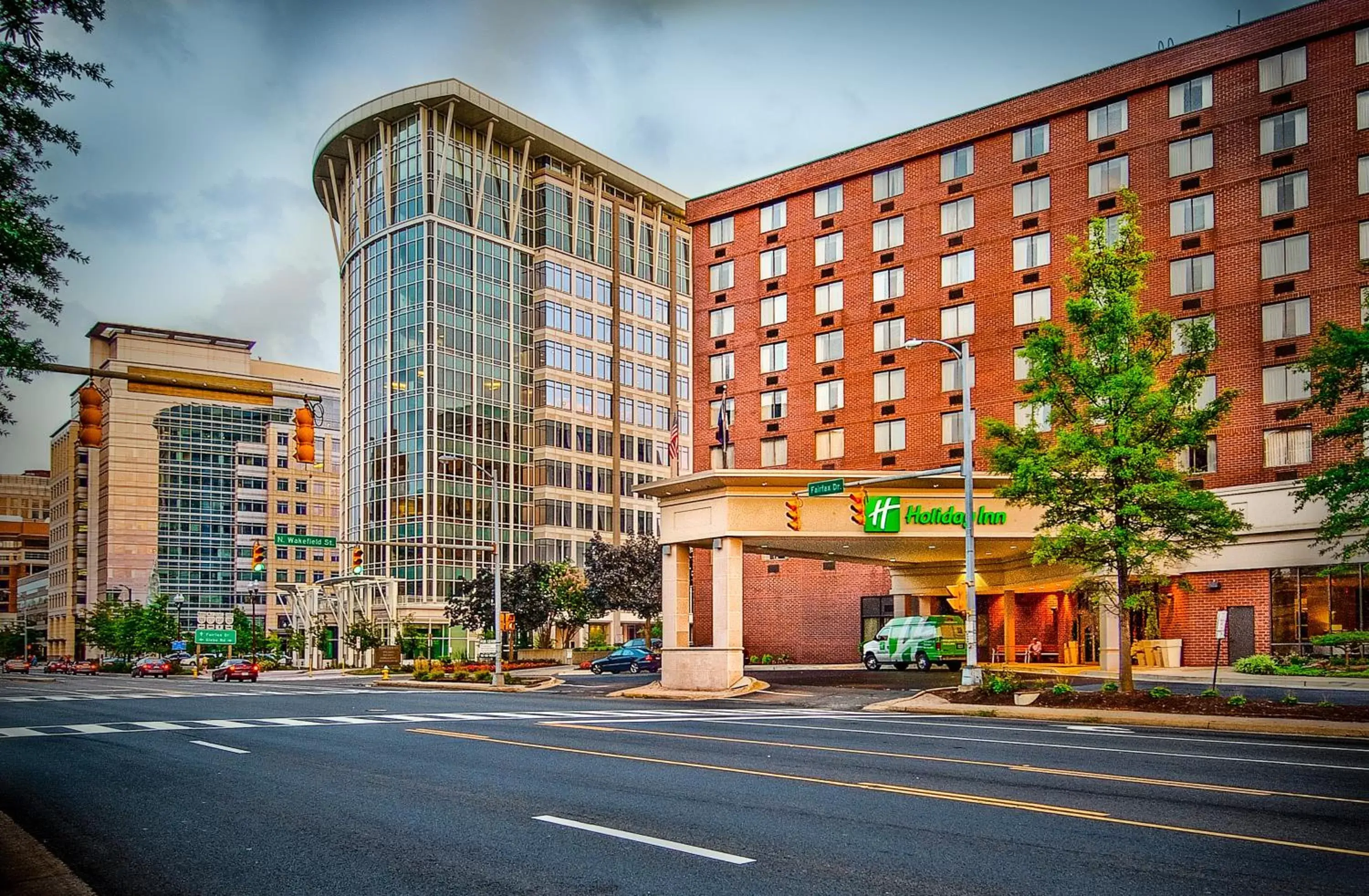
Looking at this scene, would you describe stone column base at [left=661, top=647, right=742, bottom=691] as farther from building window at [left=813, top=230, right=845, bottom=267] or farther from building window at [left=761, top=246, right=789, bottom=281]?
building window at [left=761, top=246, right=789, bottom=281]

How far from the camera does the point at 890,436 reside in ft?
184

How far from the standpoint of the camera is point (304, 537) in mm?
45062

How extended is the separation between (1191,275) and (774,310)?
2187 cm

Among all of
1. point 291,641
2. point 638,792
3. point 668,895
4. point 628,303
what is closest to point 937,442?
point 638,792

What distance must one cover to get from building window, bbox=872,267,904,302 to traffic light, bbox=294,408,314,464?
139ft

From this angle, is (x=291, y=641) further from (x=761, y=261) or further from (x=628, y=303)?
(x=761, y=261)

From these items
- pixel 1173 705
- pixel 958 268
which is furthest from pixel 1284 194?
pixel 1173 705

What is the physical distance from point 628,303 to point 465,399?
22790mm

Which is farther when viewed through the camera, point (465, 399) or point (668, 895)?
point (465, 399)

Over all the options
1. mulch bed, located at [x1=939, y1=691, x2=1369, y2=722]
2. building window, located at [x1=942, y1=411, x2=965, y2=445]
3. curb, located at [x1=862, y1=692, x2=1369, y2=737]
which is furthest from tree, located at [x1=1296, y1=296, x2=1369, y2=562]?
building window, located at [x1=942, y1=411, x2=965, y2=445]

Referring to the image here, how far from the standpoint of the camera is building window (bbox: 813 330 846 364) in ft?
192

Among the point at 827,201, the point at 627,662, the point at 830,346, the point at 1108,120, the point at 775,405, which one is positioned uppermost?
the point at 1108,120

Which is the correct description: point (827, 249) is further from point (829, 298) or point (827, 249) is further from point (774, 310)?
point (774, 310)

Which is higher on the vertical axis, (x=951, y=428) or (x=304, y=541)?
(x=951, y=428)
